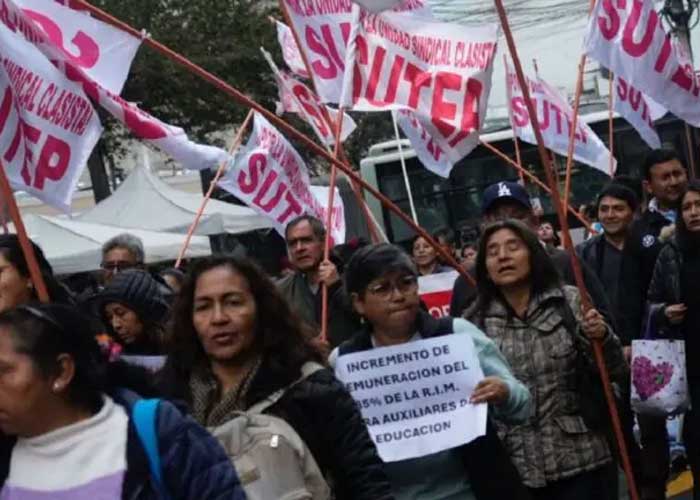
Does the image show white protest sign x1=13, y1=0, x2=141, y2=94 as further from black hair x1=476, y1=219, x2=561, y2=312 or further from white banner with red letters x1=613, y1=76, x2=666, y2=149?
white banner with red letters x1=613, y1=76, x2=666, y2=149

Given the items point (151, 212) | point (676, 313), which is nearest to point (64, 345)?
point (676, 313)

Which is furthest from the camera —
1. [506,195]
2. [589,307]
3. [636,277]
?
[636,277]

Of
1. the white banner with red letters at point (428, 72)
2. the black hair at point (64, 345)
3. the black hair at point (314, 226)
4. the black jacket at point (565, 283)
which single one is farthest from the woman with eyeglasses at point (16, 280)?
the black hair at point (314, 226)

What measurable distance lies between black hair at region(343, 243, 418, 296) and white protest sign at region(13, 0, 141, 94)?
1.94 meters

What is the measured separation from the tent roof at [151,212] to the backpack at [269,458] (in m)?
16.5

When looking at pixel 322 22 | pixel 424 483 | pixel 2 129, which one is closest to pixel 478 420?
pixel 424 483

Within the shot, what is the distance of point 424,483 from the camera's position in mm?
4039

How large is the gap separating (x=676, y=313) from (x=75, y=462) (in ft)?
12.1

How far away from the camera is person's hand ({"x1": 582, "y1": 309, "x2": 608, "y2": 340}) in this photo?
15.6 feet

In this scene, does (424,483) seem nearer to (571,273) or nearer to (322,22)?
(571,273)

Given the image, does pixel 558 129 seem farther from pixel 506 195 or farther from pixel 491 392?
pixel 491 392

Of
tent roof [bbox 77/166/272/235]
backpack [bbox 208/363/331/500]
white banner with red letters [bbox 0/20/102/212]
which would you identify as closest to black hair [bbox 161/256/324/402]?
backpack [bbox 208/363/331/500]

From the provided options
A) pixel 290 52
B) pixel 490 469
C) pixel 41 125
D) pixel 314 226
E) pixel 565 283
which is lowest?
pixel 490 469

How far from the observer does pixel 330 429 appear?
10.8ft
